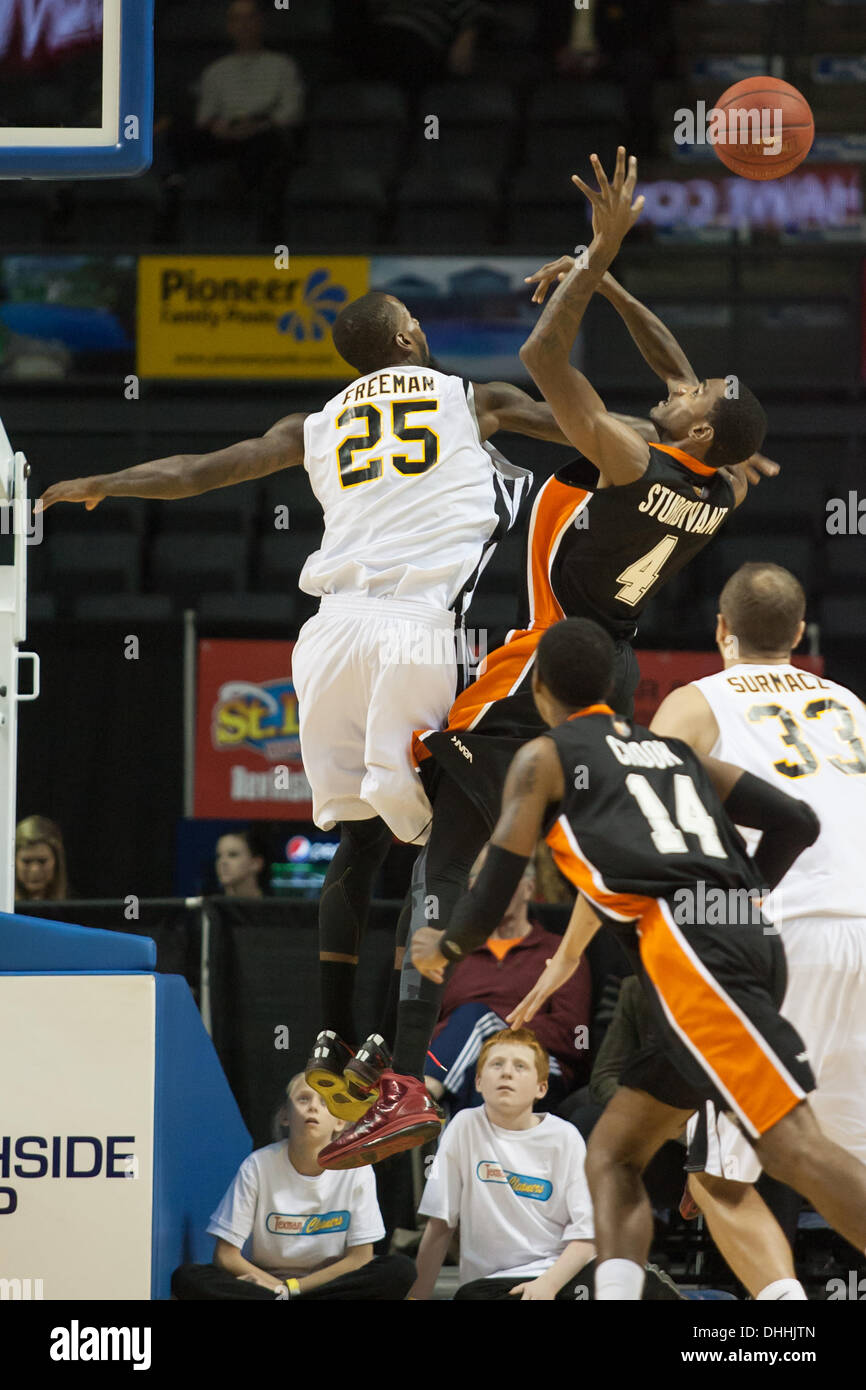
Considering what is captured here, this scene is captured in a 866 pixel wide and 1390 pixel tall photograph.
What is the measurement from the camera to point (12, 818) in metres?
6.51

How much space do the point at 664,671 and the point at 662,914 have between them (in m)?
6.21

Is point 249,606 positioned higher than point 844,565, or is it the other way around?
point 844,565

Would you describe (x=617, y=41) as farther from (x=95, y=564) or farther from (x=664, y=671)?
(x=664, y=671)

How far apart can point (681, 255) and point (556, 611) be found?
26.4 ft

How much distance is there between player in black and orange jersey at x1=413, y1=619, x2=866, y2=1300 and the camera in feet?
13.8

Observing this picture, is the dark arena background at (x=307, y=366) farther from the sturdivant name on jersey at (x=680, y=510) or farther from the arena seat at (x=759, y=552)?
the sturdivant name on jersey at (x=680, y=510)

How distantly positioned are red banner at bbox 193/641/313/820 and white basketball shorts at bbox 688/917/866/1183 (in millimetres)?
5888

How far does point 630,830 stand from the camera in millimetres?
4430

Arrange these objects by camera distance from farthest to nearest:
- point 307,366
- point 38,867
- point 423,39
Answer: point 423,39, point 307,366, point 38,867

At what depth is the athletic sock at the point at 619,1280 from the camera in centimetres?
440

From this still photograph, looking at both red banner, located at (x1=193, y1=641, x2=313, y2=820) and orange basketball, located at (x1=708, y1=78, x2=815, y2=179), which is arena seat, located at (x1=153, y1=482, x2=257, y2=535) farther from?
orange basketball, located at (x1=708, y1=78, x2=815, y2=179)

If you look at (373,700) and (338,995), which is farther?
(338,995)

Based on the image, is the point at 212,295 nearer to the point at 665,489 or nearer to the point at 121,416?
the point at 121,416

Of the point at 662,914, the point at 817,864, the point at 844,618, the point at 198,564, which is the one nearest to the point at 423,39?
the point at 198,564
